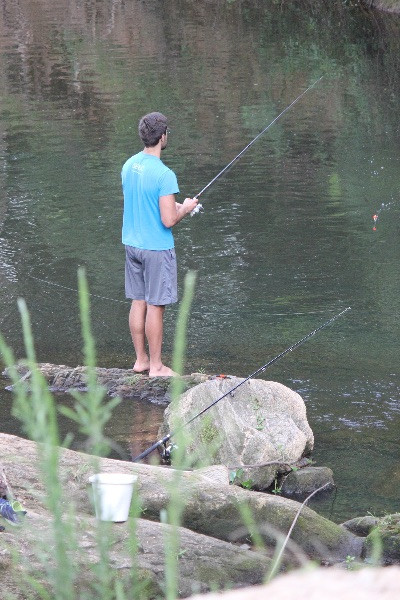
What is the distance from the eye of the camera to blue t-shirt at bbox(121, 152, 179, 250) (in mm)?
5508

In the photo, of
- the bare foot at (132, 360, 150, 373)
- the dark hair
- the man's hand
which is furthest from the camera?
the bare foot at (132, 360, 150, 373)

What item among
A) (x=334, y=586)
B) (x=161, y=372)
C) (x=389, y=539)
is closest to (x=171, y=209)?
(x=161, y=372)

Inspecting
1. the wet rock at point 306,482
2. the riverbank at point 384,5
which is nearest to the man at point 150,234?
the wet rock at point 306,482

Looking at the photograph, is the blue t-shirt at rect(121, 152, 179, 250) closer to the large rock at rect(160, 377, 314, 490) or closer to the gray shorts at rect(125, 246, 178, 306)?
the gray shorts at rect(125, 246, 178, 306)

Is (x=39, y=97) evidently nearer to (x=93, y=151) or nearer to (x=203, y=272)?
(x=93, y=151)

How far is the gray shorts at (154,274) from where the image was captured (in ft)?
18.7

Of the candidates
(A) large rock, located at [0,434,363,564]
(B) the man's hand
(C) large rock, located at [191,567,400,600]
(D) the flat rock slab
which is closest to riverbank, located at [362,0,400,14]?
(B) the man's hand

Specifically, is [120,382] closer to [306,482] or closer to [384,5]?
[306,482]

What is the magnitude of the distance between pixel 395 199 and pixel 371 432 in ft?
17.9

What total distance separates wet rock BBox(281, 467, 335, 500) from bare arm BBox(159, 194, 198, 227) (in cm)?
151

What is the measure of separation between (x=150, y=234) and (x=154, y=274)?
0.22m

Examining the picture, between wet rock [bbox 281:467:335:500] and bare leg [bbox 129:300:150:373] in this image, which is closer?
wet rock [bbox 281:467:335:500]

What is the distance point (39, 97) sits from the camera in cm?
1697

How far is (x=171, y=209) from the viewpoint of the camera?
5.55 metres
